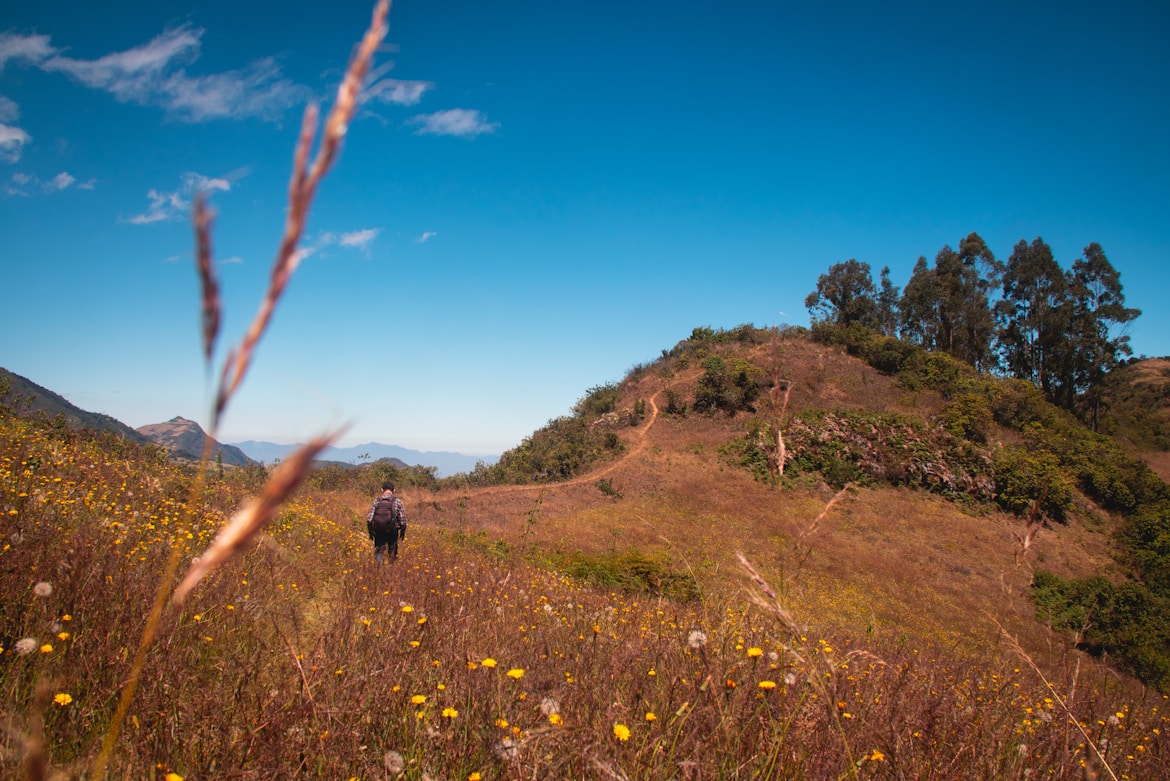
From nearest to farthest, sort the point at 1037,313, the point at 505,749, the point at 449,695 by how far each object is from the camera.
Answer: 1. the point at 505,749
2. the point at 449,695
3. the point at 1037,313

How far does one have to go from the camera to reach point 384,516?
28.1ft

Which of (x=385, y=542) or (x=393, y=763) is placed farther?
(x=385, y=542)

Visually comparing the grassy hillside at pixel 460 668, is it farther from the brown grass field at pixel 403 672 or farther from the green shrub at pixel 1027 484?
the green shrub at pixel 1027 484

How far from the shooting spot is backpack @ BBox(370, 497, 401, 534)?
28.1 feet

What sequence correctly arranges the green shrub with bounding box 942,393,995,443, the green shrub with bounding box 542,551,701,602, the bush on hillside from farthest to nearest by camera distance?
the bush on hillside, the green shrub with bounding box 942,393,995,443, the green shrub with bounding box 542,551,701,602

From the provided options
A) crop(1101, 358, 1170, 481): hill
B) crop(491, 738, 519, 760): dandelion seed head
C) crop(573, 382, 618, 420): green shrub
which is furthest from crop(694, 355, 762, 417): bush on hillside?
crop(491, 738, 519, 760): dandelion seed head

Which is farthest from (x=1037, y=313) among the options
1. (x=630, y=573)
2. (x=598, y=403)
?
(x=630, y=573)

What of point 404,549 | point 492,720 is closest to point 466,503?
point 404,549

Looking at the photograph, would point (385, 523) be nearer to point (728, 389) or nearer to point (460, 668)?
point (460, 668)

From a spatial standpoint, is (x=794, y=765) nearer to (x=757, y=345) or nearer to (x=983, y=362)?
(x=757, y=345)

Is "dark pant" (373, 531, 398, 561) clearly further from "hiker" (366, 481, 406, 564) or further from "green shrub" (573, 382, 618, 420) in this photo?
"green shrub" (573, 382, 618, 420)

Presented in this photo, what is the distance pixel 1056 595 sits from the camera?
1744 centimetres

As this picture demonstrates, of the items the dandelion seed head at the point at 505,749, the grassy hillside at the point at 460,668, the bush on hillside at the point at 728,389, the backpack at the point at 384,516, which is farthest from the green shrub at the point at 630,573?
the bush on hillside at the point at 728,389

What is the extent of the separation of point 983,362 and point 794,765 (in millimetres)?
54531
